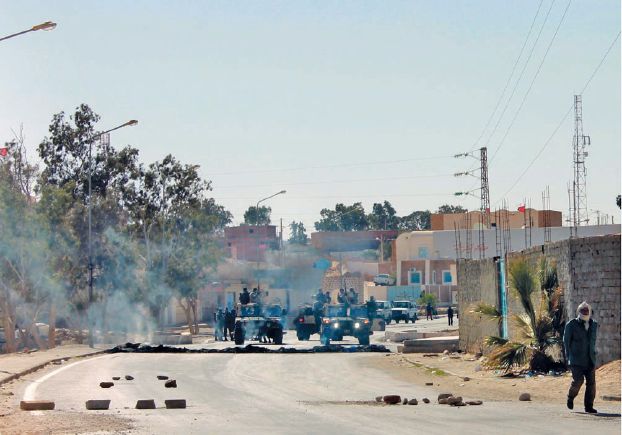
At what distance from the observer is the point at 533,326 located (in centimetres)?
2841

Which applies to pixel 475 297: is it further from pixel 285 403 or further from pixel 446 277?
pixel 446 277

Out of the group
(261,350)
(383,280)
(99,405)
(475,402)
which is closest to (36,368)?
(261,350)

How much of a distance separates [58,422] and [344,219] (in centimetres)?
17308

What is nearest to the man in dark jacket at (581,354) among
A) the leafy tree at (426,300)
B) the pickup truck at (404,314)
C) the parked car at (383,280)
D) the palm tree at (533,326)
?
the palm tree at (533,326)

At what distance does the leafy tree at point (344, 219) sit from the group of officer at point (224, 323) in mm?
121023

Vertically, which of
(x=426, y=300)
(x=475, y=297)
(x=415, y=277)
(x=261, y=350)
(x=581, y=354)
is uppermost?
(x=415, y=277)

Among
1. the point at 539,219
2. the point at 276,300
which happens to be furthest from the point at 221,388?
the point at 539,219

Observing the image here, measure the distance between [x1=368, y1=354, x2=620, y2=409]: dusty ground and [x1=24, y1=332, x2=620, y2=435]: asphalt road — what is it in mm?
805

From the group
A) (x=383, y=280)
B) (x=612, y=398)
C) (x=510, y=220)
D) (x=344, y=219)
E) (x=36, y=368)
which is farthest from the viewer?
(x=344, y=219)

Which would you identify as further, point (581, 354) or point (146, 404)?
point (146, 404)

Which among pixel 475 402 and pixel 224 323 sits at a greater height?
pixel 224 323

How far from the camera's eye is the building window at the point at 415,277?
393 feet

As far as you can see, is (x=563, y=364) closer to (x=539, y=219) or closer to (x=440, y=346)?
(x=440, y=346)

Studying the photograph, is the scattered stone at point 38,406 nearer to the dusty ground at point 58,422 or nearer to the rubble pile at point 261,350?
the dusty ground at point 58,422
